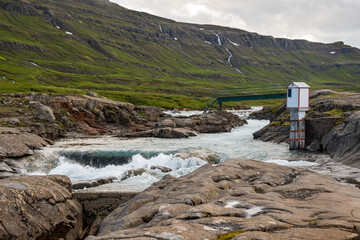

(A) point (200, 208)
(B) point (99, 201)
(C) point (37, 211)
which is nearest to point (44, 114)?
(B) point (99, 201)

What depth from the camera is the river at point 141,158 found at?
108 ft

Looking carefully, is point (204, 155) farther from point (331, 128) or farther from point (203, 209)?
point (203, 209)

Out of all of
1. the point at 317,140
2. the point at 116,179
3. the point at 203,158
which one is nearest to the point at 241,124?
the point at 317,140

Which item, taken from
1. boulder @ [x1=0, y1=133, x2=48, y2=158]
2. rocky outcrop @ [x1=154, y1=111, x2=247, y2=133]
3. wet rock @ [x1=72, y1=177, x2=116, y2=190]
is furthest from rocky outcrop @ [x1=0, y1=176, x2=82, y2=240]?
rocky outcrop @ [x1=154, y1=111, x2=247, y2=133]

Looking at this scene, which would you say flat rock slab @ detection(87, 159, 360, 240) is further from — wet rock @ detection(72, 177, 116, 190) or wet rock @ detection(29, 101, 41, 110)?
wet rock @ detection(29, 101, 41, 110)

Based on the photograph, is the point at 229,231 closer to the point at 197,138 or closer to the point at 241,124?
the point at 197,138

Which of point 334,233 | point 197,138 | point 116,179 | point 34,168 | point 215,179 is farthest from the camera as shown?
point 197,138

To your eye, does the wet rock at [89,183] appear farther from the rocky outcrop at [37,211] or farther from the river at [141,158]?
the rocky outcrop at [37,211]

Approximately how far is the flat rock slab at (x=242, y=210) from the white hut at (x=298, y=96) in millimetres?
22536

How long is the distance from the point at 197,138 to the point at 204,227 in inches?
1825

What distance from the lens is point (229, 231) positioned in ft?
38.2

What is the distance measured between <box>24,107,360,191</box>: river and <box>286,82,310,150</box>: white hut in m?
1.93

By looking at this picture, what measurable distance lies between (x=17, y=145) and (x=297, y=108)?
34617 mm

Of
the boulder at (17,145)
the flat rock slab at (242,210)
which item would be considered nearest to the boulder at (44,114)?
the boulder at (17,145)
